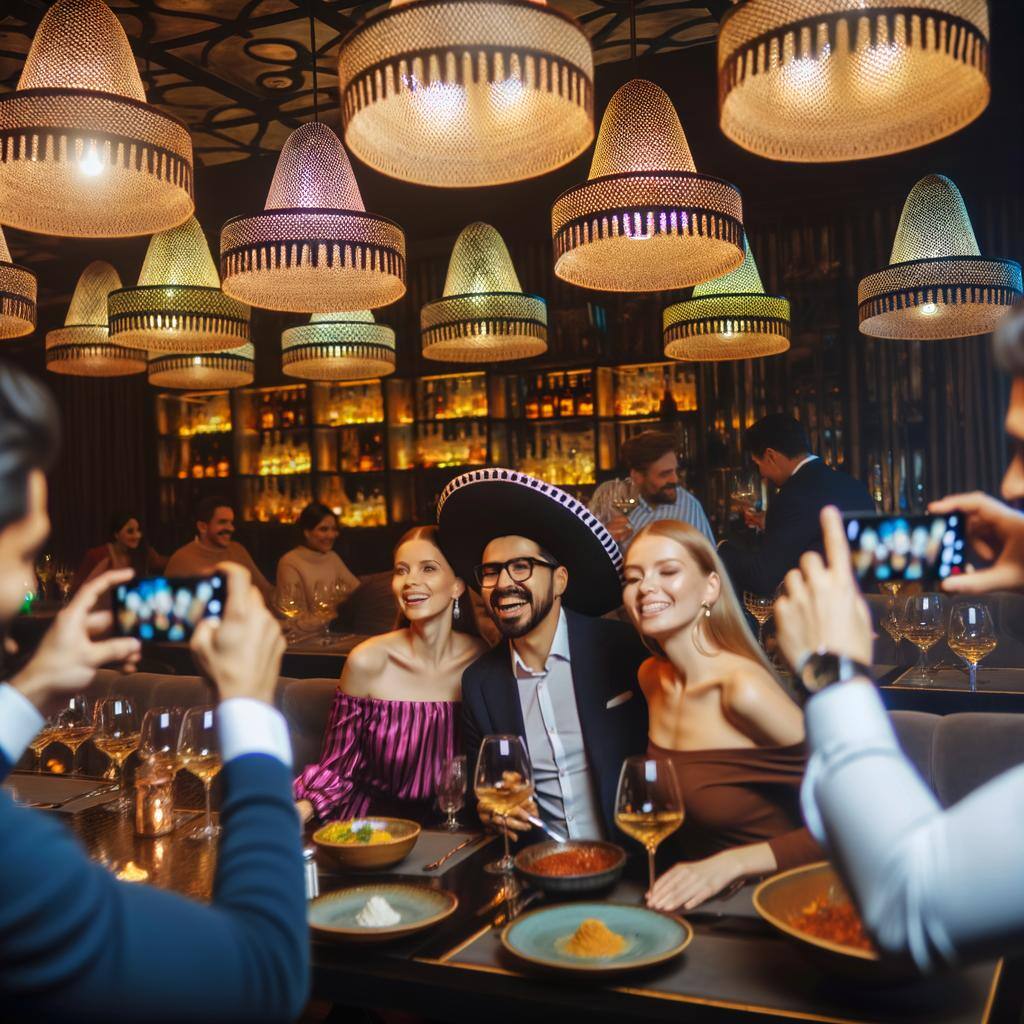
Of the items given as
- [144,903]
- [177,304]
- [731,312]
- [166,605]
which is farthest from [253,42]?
[144,903]

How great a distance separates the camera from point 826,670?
104 cm

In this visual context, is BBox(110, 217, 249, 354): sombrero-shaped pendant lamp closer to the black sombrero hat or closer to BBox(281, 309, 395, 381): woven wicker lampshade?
BBox(281, 309, 395, 381): woven wicker lampshade

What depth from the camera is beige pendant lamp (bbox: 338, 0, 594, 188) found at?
170 cm

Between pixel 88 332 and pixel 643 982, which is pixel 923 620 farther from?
pixel 88 332

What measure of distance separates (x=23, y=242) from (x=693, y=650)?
7.06 metres

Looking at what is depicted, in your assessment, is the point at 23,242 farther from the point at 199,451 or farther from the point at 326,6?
the point at 326,6

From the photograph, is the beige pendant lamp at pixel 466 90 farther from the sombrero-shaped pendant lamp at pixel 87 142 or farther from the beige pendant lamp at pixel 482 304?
the beige pendant lamp at pixel 482 304

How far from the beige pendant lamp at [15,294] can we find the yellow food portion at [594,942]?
2706 mm

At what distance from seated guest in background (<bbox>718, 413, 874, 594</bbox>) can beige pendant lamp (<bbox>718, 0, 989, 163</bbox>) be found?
244cm

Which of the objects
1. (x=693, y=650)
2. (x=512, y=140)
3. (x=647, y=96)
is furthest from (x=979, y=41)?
(x=693, y=650)

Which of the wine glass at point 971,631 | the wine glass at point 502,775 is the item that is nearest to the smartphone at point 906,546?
A: the wine glass at point 502,775

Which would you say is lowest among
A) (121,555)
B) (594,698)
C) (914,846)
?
(594,698)

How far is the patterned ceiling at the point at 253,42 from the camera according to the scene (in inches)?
176

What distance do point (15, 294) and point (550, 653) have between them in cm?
209
